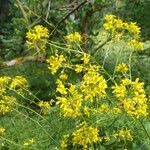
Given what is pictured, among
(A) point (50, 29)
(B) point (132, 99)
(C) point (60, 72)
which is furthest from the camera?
(A) point (50, 29)

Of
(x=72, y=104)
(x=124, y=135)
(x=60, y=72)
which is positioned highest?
(x=72, y=104)

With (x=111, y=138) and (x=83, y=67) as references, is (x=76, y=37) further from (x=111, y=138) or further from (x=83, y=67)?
(x=111, y=138)

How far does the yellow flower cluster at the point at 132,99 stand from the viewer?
2.62 metres

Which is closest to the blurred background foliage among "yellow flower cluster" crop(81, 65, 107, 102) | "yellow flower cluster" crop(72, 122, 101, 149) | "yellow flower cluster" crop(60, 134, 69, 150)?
"yellow flower cluster" crop(60, 134, 69, 150)

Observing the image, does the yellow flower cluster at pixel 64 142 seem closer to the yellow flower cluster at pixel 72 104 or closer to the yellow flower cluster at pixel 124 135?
the yellow flower cluster at pixel 124 135

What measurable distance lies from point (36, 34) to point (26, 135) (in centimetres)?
157

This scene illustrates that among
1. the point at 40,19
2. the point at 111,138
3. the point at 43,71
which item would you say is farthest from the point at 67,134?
the point at 43,71

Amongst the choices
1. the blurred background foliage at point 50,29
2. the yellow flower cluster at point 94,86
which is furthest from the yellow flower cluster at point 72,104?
the blurred background foliage at point 50,29

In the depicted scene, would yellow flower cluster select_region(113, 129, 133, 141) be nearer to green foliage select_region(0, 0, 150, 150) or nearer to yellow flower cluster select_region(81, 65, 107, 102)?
green foliage select_region(0, 0, 150, 150)

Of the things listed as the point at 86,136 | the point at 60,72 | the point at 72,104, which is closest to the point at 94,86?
the point at 72,104

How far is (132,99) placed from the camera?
8.74 feet

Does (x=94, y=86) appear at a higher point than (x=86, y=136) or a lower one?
higher

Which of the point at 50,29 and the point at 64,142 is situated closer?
the point at 64,142

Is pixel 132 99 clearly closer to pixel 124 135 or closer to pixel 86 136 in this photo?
pixel 86 136
